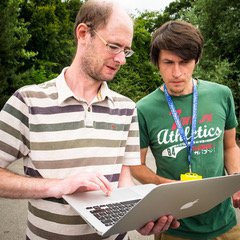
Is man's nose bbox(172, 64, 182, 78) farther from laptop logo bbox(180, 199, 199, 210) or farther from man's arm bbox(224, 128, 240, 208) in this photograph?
laptop logo bbox(180, 199, 199, 210)

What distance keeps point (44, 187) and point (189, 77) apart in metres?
1.22

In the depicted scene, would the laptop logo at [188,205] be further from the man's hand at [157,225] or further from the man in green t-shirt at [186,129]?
the man in green t-shirt at [186,129]

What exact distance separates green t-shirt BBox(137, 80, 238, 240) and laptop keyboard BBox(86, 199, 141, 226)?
2.28 feet

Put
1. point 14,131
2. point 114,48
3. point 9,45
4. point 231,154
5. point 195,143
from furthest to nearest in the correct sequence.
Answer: point 9,45 < point 231,154 < point 195,143 < point 114,48 < point 14,131

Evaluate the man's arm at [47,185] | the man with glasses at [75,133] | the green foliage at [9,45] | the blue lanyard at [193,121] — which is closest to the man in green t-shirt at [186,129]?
the blue lanyard at [193,121]

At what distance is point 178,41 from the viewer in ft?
7.11

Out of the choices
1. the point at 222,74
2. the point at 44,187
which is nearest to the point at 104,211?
the point at 44,187

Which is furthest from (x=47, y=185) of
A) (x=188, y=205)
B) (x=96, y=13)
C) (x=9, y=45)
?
(x=9, y=45)

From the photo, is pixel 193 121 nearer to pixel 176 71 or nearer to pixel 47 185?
pixel 176 71

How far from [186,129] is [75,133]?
82 cm

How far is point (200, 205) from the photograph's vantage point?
1.53 meters

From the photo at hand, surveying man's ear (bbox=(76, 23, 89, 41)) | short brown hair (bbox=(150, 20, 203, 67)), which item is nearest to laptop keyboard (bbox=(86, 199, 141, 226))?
man's ear (bbox=(76, 23, 89, 41))

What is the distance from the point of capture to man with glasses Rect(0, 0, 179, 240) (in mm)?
1456

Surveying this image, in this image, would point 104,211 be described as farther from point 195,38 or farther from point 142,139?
point 195,38
